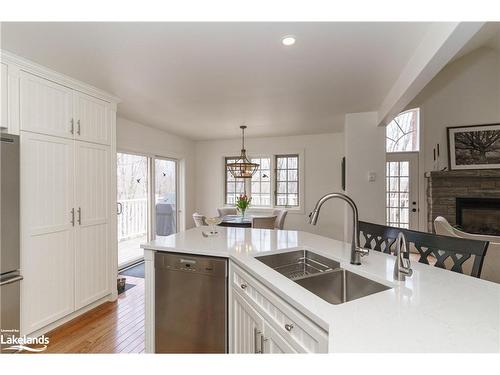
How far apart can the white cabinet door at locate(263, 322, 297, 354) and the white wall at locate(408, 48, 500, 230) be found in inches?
193

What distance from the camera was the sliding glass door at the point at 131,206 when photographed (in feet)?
14.2

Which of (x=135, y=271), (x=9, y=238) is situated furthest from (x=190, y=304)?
(x=135, y=271)

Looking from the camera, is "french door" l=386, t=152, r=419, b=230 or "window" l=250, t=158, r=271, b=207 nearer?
"french door" l=386, t=152, r=419, b=230

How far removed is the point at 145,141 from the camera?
460 cm

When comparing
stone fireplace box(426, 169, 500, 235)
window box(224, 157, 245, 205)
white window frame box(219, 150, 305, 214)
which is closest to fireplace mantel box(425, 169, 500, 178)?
stone fireplace box(426, 169, 500, 235)

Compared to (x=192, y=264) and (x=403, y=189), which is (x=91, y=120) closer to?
(x=192, y=264)

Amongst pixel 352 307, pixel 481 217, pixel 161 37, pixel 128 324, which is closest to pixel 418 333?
pixel 352 307

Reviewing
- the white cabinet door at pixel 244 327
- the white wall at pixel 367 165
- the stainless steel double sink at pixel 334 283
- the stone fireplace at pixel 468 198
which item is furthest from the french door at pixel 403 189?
the white cabinet door at pixel 244 327

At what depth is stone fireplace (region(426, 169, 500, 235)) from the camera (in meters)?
4.62

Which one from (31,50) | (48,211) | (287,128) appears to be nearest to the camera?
(31,50)

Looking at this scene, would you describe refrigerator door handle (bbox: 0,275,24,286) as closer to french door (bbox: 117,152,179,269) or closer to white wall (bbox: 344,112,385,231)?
french door (bbox: 117,152,179,269)

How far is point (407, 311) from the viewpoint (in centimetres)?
96
